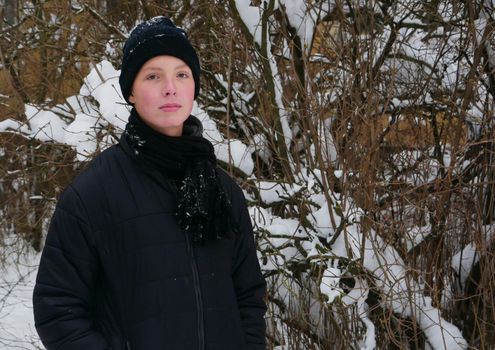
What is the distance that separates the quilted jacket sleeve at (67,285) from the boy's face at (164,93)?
0.33 m

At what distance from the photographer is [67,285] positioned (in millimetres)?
1837

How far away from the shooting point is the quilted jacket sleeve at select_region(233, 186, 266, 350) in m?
2.16

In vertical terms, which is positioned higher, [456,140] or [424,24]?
[424,24]

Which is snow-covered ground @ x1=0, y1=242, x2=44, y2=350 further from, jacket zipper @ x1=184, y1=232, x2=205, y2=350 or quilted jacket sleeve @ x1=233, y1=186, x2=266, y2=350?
jacket zipper @ x1=184, y1=232, x2=205, y2=350

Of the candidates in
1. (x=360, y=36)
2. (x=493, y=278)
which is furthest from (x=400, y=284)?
(x=360, y=36)

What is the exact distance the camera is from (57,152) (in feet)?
17.9

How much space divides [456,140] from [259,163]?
44.6 inches

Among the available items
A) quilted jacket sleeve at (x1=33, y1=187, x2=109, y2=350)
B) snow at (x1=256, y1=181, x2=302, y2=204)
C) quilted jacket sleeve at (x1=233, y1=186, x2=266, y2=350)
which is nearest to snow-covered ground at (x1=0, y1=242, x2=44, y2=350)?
snow at (x1=256, y1=181, x2=302, y2=204)

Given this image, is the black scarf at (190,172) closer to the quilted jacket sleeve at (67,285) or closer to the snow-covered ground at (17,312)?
the quilted jacket sleeve at (67,285)

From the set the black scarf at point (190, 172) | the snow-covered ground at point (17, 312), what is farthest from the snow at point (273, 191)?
the snow-covered ground at point (17, 312)

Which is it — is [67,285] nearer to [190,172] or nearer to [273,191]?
[190,172]

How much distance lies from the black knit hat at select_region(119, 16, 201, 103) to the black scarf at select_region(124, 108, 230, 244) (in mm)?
115

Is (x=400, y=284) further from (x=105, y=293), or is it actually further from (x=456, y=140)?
(x=105, y=293)

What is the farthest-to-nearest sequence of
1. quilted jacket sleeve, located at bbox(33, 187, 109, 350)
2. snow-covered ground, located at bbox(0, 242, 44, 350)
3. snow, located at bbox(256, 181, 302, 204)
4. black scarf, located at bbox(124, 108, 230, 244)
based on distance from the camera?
snow-covered ground, located at bbox(0, 242, 44, 350), snow, located at bbox(256, 181, 302, 204), black scarf, located at bbox(124, 108, 230, 244), quilted jacket sleeve, located at bbox(33, 187, 109, 350)
